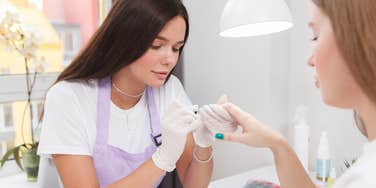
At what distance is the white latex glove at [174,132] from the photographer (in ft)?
3.53

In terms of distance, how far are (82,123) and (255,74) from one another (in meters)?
0.76

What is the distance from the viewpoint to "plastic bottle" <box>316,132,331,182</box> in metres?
1.41

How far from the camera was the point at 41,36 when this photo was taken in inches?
63.4

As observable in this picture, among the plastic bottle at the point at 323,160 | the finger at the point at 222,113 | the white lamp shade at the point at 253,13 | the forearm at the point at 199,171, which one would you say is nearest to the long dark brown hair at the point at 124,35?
the white lamp shade at the point at 253,13

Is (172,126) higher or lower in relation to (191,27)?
lower

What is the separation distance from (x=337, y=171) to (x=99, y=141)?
935 mm

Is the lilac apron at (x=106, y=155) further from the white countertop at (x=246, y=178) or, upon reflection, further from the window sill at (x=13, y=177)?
the window sill at (x=13, y=177)

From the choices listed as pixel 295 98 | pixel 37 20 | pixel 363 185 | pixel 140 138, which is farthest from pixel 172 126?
pixel 37 20

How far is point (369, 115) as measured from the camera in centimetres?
66

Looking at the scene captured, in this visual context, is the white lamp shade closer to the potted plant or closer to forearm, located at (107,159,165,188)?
forearm, located at (107,159,165,188)

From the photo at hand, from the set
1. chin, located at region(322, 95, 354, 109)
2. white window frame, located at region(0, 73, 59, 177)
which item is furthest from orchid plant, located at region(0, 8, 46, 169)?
chin, located at region(322, 95, 354, 109)

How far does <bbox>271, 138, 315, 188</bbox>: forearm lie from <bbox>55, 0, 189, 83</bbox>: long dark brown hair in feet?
1.55

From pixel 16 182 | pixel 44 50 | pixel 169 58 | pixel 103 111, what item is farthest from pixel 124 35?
pixel 16 182

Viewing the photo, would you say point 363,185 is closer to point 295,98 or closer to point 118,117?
point 118,117
